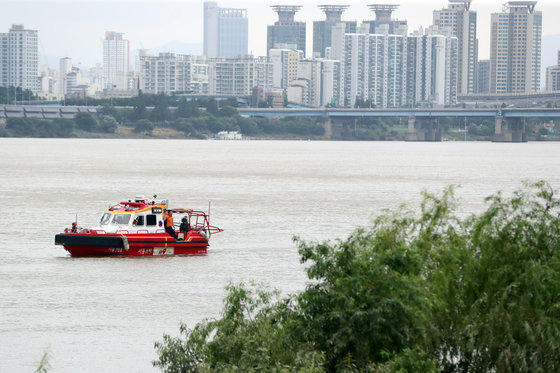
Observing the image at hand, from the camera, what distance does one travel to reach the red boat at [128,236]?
36.9 meters

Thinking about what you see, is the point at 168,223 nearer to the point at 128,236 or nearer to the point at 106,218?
the point at 128,236

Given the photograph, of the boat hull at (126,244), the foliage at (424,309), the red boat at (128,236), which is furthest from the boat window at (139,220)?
the foliage at (424,309)

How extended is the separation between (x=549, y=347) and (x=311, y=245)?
4.27 meters

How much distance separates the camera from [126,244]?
37125mm

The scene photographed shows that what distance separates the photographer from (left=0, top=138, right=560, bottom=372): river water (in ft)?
85.5

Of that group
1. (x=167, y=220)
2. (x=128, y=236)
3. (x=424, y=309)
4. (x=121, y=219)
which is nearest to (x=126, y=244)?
(x=128, y=236)

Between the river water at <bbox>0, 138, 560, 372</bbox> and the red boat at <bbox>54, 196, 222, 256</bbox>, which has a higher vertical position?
the red boat at <bbox>54, 196, 222, 256</bbox>

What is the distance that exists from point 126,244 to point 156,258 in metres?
1.25

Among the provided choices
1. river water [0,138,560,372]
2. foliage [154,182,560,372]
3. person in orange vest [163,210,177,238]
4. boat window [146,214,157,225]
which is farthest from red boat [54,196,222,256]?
foliage [154,182,560,372]

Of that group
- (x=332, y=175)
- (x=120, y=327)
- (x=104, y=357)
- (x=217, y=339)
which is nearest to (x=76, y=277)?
(x=120, y=327)

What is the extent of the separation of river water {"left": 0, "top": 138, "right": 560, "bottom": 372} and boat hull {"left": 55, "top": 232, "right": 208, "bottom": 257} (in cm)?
33

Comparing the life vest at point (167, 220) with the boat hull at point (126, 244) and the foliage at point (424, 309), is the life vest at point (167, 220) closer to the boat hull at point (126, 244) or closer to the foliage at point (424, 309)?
the boat hull at point (126, 244)

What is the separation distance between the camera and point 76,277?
33969mm

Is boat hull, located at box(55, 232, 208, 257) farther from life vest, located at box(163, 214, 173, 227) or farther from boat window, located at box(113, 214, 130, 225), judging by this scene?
boat window, located at box(113, 214, 130, 225)
